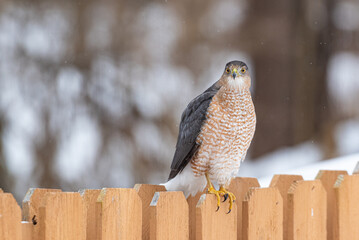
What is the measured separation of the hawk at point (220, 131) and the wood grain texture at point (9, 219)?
95 cm

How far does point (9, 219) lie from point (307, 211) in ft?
3.86

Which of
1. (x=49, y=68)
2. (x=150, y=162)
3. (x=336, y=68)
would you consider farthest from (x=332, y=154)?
(x=49, y=68)

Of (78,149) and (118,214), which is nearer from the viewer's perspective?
(118,214)

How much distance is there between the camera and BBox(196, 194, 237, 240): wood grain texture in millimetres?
1781

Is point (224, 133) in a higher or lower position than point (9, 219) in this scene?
higher

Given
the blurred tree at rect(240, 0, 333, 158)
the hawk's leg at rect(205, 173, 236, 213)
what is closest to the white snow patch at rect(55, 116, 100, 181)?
the blurred tree at rect(240, 0, 333, 158)

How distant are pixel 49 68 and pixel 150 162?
3.29 ft

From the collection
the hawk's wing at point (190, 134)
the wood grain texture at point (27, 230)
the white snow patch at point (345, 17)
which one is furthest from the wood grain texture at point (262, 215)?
the white snow patch at point (345, 17)

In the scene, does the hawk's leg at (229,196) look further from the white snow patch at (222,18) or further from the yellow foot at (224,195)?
the white snow patch at (222,18)

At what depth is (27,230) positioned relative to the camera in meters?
1.48

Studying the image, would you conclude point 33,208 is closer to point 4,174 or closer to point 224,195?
point 224,195

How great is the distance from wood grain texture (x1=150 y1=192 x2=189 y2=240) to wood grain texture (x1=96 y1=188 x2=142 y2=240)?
5 cm

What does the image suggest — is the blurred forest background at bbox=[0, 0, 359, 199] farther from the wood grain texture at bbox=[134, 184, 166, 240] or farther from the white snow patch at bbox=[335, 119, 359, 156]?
the wood grain texture at bbox=[134, 184, 166, 240]

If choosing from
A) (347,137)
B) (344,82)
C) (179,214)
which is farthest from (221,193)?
(344,82)
